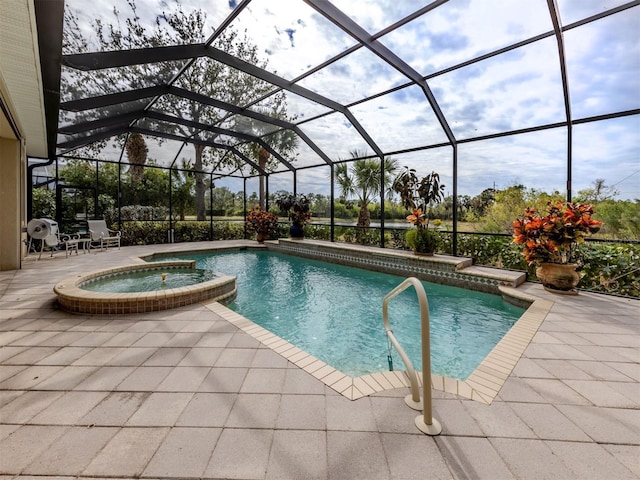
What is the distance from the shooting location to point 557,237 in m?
4.33

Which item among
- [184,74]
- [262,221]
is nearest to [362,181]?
[262,221]

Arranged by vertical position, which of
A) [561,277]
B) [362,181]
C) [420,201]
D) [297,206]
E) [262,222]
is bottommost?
[561,277]

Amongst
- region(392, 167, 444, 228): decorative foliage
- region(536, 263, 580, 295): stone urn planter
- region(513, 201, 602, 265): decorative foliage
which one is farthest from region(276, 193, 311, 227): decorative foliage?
region(536, 263, 580, 295): stone urn planter

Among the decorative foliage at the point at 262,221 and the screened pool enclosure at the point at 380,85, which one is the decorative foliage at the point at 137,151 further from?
the decorative foliage at the point at 262,221

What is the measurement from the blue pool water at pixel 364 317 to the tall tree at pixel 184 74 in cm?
426

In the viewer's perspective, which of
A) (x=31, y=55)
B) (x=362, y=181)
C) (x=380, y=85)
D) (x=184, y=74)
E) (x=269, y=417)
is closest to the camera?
(x=269, y=417)

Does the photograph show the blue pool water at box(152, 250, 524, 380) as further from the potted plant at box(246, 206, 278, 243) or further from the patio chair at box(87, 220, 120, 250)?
the patio chair at box(87, 220, 120, 250)

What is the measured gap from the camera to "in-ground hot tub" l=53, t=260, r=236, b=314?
3.47m

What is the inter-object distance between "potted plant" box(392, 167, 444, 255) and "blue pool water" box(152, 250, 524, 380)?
1.12 metres

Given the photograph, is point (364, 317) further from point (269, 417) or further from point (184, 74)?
point (184, 74)

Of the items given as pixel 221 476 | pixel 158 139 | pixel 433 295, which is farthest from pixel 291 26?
pixel 158 139

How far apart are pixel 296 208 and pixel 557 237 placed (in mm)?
7582

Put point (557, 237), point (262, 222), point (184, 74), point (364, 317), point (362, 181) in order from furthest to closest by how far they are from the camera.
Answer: point (262, 222) → point (362, 181) → point (184, 74) → point (557, 237) → point (364, 317)

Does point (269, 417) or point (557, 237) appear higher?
point (557, 237)
